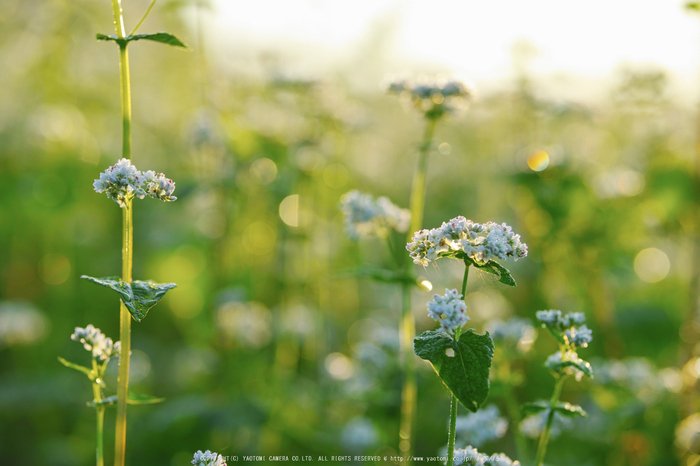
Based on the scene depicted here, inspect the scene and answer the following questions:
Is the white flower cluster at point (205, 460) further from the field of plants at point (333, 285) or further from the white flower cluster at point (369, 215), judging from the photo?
the white flower cluster at point (369, 215)

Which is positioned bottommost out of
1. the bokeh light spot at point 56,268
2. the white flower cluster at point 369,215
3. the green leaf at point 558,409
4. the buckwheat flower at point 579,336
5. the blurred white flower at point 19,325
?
the blurred white flower at point 19,325

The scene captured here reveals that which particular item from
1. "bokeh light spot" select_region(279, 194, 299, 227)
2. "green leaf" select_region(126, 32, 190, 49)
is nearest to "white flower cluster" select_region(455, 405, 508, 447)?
"green leaf" select_region(126, 32, 190, 49)

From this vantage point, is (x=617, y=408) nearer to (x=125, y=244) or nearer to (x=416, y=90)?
(x=416, y=90)

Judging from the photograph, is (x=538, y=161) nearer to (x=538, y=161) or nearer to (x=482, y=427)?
(x=538, y=161)

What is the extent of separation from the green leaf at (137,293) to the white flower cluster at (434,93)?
173cm

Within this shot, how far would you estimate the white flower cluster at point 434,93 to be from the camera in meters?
2.72

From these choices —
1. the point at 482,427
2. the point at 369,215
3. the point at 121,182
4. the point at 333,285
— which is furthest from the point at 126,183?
the point at 333,285

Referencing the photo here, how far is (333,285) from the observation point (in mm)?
6363

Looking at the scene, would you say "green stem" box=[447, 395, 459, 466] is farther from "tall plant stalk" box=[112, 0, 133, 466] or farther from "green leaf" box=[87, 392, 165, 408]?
"tall plant stalk" box=[112, 0, 133, 466]

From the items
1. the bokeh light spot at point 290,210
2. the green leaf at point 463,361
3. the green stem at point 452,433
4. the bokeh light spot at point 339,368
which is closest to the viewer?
the green leaf at point 463,361

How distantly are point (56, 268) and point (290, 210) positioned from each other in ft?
9.07

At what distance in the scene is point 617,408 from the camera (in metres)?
3.23

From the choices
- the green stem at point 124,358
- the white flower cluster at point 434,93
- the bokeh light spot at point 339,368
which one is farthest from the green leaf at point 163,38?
the bokeh light spot at point 339,368

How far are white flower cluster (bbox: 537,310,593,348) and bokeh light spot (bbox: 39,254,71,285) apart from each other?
526 cm
